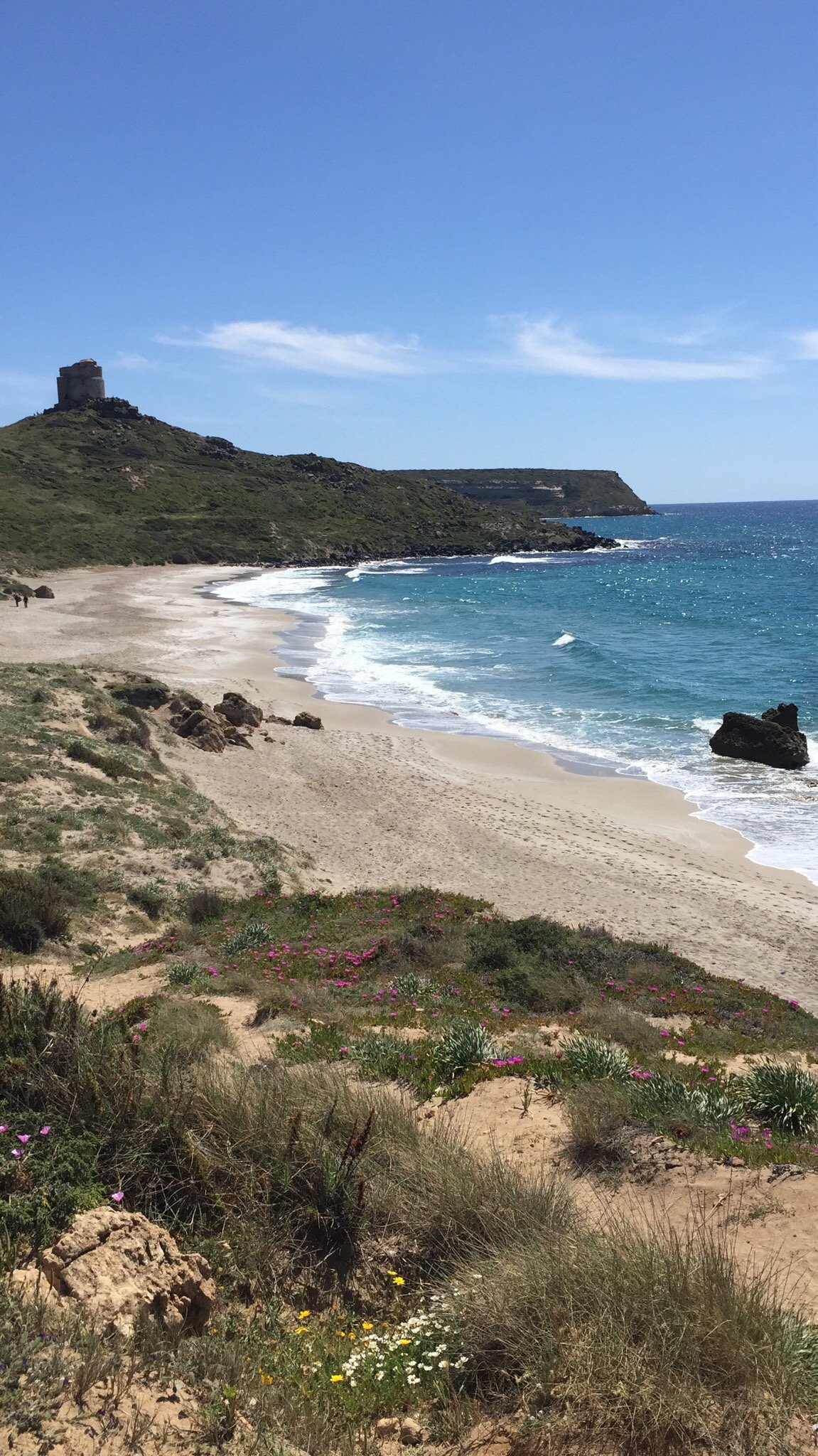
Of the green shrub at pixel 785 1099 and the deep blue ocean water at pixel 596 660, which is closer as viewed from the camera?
the green shrub at pixel 785 1099

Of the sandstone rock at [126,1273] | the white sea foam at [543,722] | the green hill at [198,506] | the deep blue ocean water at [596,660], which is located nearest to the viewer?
the sandstone rock at [126,1273]

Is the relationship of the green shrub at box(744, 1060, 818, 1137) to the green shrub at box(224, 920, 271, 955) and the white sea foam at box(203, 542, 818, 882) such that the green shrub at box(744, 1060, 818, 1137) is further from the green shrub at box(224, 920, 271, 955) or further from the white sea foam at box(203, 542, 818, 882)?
the white sea foam at box(203, 542, 818, 882)

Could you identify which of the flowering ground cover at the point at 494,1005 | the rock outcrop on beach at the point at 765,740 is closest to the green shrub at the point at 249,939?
the flowering ground cover at the point at 494,1005

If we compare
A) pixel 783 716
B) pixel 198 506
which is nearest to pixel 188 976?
pixel 783 716

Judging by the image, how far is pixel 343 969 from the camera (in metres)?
10.4

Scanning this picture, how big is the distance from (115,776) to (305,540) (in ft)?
286

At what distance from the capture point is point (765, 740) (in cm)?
2544

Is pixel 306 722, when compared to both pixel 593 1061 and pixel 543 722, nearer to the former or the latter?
pixel 543 722

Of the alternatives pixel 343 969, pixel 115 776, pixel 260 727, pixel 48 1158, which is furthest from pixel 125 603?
pixel 48 1158

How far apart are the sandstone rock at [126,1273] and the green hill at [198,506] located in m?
70.7

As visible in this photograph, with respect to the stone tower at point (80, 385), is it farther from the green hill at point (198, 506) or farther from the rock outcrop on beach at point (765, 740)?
the rock outcrop on beach at point (765, 740)

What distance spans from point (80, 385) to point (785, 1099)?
493ft

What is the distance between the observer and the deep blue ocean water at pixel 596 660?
24.8 meters

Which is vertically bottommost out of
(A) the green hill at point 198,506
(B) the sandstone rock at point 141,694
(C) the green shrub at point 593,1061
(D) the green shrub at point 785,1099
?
(C) the green shrub at point 593,1061
